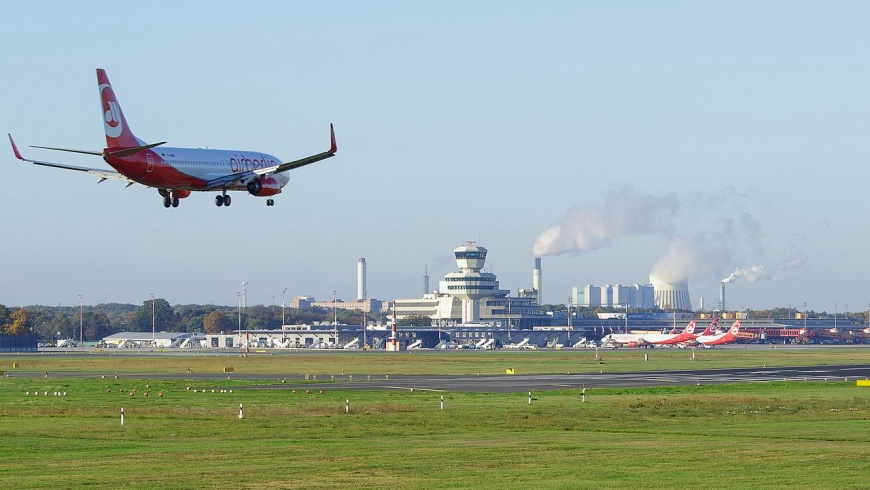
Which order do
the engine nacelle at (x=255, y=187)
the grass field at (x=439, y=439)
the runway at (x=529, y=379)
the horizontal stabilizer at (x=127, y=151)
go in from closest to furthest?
the grass field at (x=439, y=439)
the horizontal stabilizer at (x=127, y=151)
the engine nacelle at (x=255, y=187)
the runway at (x=529, y=379)

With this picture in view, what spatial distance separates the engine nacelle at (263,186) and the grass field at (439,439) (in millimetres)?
12549

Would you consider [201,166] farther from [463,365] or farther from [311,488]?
[463,365]

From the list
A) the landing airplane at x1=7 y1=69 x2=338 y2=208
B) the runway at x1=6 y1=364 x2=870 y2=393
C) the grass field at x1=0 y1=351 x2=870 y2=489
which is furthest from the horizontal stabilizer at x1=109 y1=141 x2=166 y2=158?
the runway at x1=6 y1=364 x2=870 y2=393

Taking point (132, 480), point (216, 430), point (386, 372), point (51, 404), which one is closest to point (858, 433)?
point (216, 430)

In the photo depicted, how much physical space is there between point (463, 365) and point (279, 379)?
136 ft

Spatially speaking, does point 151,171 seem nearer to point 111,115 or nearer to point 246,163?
point 111,115

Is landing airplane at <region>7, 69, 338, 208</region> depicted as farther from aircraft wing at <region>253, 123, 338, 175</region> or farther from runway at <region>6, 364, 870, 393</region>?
runway at <region>6, 364, 870, 393</region>

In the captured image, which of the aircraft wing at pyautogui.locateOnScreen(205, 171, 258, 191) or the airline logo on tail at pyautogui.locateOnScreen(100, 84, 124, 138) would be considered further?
the aircraft wing at pyautogui.locateOnScreen(205, 171, 258, 191)

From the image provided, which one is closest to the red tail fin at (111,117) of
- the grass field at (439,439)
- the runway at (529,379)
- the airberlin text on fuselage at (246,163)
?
the airberlin text on fuselage at (246,163)

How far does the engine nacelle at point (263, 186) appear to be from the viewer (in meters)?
73.8

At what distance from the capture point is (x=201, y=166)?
71.5 metres

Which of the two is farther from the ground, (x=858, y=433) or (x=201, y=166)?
(x=201, y=166)

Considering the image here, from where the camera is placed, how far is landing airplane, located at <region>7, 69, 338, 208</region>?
6844 centimetres

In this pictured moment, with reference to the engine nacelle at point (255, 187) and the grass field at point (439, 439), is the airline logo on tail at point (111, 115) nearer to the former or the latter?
the engine nacelle at point (255, 187)
